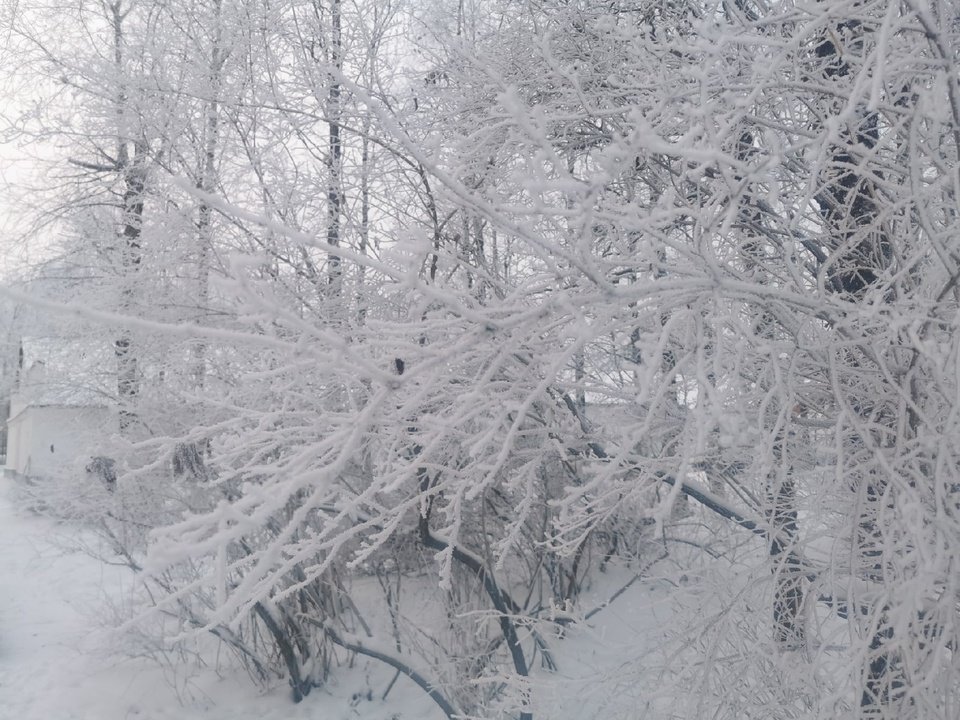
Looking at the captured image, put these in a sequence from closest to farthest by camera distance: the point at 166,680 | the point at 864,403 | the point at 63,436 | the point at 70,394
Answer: the point at 864,403 < the point at 166,680 < the point at 70,394 < the point at 63,436

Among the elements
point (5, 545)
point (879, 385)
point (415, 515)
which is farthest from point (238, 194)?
point (5, 545)

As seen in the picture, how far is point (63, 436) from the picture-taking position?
12977mm

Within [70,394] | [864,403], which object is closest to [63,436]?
[70,394]

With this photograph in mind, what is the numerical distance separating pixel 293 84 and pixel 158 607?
18.6 feet

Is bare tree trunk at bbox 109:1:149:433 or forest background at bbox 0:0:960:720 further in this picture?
bare tree trunk at bbox 109:1:149:433

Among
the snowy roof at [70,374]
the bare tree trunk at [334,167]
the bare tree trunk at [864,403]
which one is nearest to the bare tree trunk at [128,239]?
the snowy roof at [70,374]

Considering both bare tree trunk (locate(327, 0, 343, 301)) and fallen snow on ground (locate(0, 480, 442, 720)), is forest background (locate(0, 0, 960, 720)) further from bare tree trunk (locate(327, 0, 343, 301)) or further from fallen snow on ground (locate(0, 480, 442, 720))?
fallen snow on ground (locate(0, 480, 442, 720))

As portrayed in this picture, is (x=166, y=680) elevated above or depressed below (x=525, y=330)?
below

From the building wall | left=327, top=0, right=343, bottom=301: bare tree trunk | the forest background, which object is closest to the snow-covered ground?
the forest background

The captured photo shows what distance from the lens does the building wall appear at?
9.45 meters

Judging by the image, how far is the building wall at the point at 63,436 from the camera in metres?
9.45

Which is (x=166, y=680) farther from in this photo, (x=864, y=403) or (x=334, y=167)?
(x=864, y=403)

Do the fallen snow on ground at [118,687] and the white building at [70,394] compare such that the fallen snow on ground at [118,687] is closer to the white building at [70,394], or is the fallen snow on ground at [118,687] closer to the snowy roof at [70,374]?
the white building at [70,394]

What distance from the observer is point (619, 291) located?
81.4 inches
